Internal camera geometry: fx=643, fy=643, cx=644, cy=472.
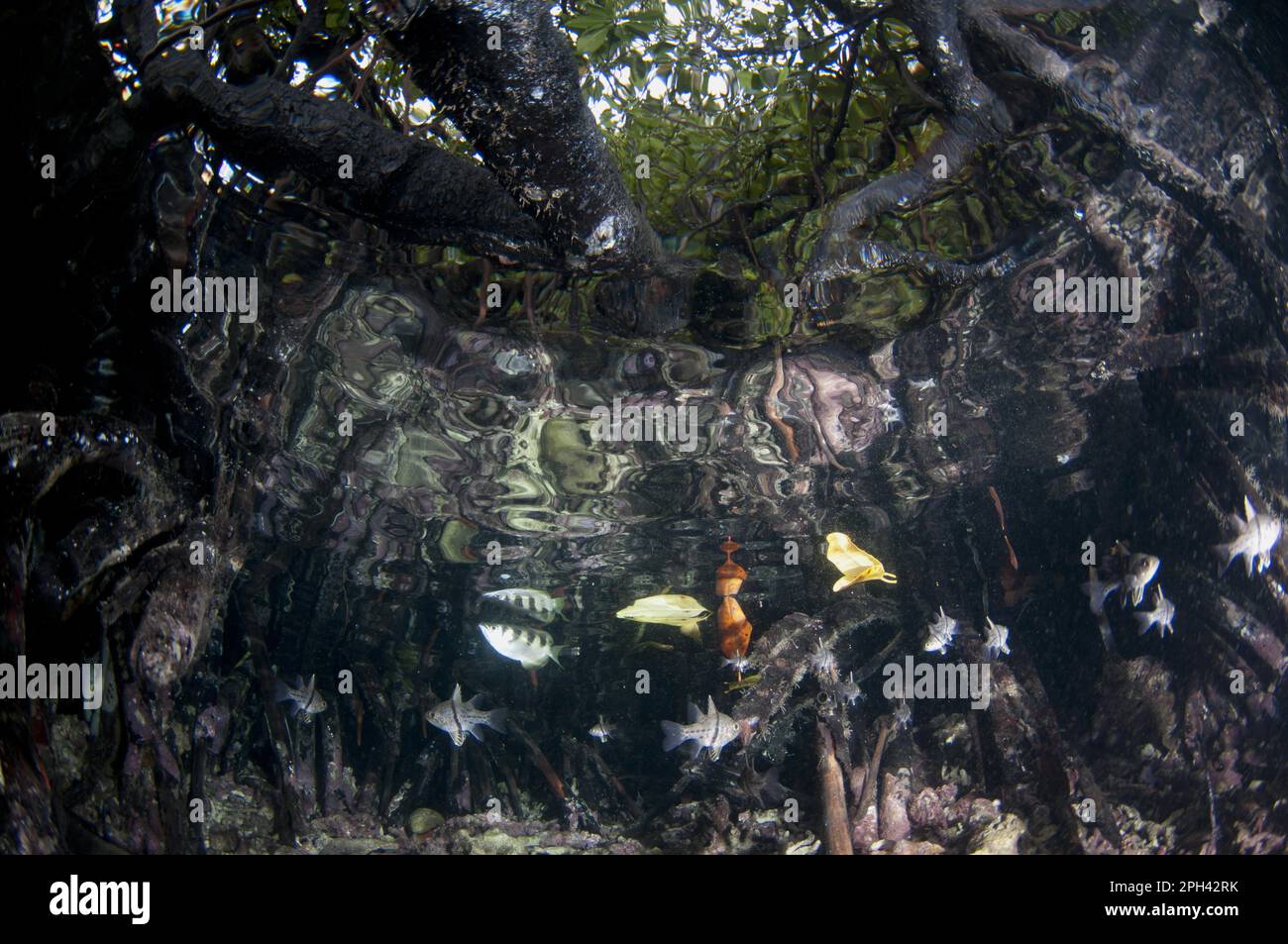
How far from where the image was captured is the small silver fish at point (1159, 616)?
32.4 feet

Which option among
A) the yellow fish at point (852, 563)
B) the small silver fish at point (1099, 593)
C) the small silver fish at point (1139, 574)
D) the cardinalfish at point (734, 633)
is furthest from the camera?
the small silver fish at point (1099, 593)

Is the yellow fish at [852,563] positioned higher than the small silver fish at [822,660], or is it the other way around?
the yellow fish at [852,563]

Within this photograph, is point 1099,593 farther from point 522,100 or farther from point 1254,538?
point 522,100

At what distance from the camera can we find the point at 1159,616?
9922 millimetres

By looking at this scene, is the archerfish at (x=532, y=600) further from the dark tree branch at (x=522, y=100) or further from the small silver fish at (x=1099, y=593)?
the dark tree branch at (x=522, y=100)

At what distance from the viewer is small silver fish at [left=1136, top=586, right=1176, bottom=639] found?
32.4ft

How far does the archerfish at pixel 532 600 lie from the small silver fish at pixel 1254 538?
1468 cm

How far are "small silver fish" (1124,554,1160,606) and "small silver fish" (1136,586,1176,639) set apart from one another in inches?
9.5

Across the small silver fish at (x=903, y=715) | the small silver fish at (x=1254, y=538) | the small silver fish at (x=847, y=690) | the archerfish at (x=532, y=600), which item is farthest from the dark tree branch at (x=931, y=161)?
the archerfish at (x=532, y=600)

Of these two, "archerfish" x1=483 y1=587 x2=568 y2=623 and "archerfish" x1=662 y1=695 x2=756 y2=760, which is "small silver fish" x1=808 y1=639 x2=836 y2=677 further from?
"archerfish" x1=483 y1=587 x2=568 y2=623

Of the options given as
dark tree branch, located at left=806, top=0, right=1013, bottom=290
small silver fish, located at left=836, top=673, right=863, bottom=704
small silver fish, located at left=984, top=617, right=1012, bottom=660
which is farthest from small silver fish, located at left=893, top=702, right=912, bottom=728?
dark tree branch, located at left=806, top=0, right=1013, bottom=290

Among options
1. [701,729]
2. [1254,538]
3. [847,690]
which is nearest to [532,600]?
[701,729]

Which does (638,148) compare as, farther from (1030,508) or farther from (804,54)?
(1030,508)

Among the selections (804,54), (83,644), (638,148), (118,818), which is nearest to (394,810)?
(118,818)
